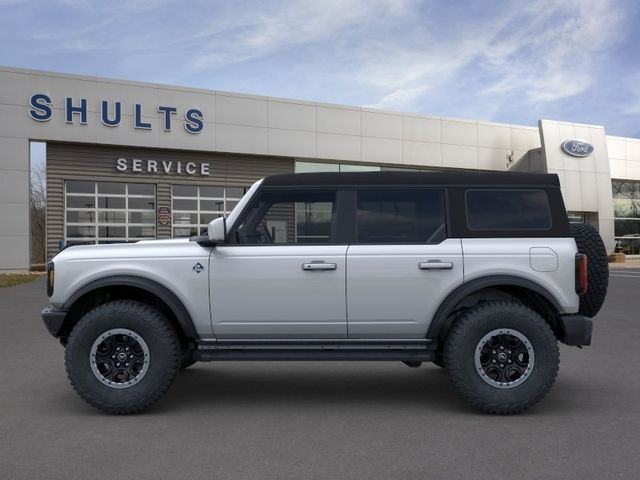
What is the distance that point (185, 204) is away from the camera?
82.5 ft

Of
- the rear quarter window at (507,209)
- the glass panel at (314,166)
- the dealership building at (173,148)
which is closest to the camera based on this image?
the rear quarter window at (507,209)

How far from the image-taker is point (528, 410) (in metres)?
4.75

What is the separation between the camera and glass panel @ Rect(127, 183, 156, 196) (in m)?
24.3

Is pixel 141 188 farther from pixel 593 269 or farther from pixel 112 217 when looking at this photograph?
pixel 593 269

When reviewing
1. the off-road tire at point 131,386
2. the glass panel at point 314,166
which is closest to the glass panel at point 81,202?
the glass panel at point 314,166

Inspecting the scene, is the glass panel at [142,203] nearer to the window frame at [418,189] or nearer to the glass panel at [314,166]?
the glass panel at [314,166]

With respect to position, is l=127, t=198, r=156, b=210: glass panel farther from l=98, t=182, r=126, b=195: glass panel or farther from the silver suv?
the silver suv

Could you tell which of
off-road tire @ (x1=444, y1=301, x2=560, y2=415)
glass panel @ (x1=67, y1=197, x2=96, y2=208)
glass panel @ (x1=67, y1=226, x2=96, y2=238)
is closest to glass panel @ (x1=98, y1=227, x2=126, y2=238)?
glass panel @ (x1=67, y1=226, x2=96, y2=238)

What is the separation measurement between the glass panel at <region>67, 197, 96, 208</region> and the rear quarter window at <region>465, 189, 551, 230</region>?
21.3 metres

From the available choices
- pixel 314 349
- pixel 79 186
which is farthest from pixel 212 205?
pixel 314 349

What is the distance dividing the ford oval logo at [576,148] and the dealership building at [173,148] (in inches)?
2.6

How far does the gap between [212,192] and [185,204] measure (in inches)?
51.3

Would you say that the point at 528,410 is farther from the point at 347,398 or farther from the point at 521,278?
the point at 347,398

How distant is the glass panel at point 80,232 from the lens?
917 inches
